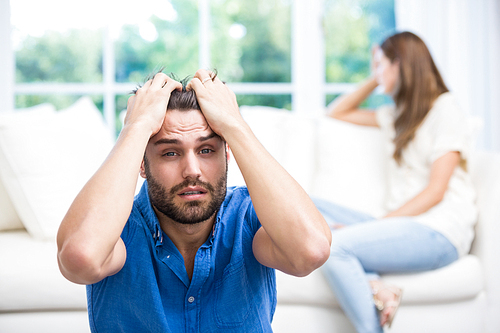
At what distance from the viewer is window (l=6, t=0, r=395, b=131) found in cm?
329

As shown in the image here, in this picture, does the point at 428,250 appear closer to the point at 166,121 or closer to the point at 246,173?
the point at 246,173

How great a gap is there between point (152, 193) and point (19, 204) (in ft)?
3.47

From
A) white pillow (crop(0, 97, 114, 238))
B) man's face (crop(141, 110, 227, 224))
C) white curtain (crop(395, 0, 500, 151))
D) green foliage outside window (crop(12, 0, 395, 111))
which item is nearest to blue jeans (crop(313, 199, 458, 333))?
man's face (crop(141, 110, 227, 224))

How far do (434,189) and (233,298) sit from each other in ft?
4.16

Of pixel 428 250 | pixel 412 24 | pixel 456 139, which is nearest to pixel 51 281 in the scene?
pixel 428 250

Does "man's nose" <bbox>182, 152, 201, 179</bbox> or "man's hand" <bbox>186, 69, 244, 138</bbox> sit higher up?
"man's hand" <bbox>186, 69, 244, 138</bbox>

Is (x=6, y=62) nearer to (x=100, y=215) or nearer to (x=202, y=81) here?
(x=202, y=81)

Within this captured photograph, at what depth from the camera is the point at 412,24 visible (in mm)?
3158

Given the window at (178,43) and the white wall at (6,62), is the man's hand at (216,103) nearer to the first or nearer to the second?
the window at (178,43)

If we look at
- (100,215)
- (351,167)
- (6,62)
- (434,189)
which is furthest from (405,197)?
(6,62)

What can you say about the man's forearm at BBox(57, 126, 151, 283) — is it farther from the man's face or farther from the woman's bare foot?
the woman's bare foot

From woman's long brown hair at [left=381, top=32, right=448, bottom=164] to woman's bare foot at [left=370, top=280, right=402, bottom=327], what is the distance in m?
0.75

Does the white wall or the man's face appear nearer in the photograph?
the man's face

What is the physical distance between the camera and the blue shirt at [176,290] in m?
0.98
